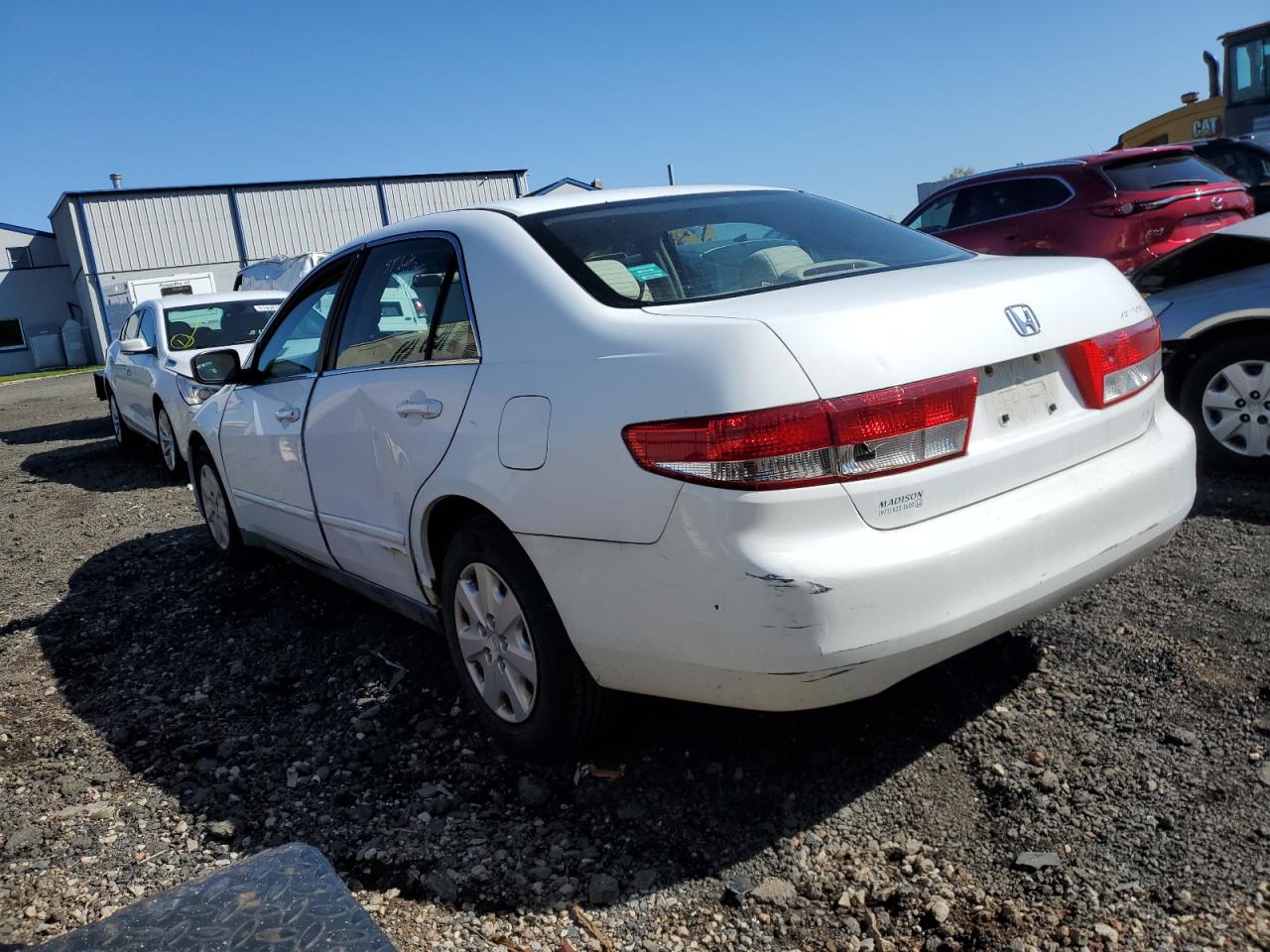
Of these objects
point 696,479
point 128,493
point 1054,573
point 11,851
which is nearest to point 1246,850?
point 1054,573

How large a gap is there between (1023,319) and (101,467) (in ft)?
33.5

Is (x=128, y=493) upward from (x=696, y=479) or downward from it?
downward

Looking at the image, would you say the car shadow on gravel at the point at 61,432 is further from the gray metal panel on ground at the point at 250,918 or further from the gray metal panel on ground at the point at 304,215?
the gray metal panel on ground at the point at 304,215

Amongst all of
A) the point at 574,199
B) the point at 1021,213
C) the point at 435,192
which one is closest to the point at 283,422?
the point at 574,199

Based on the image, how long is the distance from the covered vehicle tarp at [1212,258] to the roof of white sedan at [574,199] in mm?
2732

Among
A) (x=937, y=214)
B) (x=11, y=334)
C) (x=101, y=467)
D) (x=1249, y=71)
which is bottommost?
(x=101, y=467)

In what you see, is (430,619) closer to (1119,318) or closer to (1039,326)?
(1039,326)

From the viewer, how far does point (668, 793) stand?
294 cm

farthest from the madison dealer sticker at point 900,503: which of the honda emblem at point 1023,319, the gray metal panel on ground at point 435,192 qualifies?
the gray metal panel on ground at point 435,192

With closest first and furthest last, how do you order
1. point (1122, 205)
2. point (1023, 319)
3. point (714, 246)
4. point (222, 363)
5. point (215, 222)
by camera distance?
point (1023, 319) < point (714, 246) < point (222, 363) < point (1122, 205) < point (215, 222)

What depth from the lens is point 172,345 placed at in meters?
9.39

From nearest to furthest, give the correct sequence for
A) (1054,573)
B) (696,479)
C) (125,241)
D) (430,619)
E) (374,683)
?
(696,479), (1054,573), (430,619), (374,683), (125,241)

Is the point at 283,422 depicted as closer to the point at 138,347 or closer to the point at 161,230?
the point at 138,347

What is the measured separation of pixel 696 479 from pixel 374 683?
2117 millimetres
